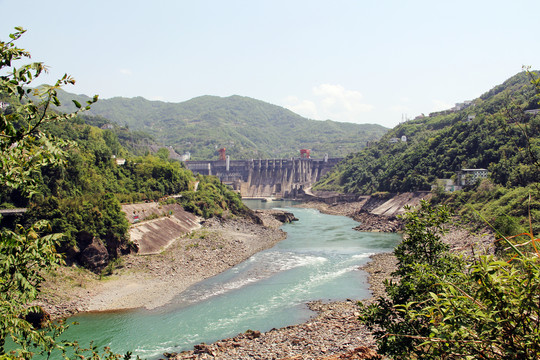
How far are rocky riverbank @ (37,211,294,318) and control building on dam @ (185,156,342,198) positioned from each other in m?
95.8

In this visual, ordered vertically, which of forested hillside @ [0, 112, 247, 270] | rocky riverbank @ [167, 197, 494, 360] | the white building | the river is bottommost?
the river

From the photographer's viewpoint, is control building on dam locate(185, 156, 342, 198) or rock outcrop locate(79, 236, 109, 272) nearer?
rock outcrop locate(79, 236, 109, 272)

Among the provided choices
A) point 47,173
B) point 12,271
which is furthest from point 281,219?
point 12,271

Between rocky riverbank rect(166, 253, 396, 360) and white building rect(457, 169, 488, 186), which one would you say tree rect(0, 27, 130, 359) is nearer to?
rocky riverbank rect(166, 253, 396, 360)

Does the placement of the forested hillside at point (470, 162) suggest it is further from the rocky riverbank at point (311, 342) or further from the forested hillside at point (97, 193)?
the forested hillside at point (97, 193)

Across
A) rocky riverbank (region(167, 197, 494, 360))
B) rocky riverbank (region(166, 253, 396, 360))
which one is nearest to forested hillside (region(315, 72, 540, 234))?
rocky riverbank (region(167, 197, 494, 360))

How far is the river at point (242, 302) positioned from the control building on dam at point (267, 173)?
336 feet

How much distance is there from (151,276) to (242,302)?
407 inches

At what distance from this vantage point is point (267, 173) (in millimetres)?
165125

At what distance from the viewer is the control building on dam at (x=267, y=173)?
158 metres

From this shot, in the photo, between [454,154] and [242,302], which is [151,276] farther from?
[454,154]

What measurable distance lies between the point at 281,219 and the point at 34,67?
79.4 m

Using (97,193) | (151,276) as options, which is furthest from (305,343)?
(97,193)

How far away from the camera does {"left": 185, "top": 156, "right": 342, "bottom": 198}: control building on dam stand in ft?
518
